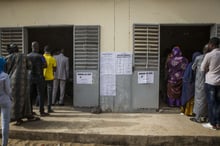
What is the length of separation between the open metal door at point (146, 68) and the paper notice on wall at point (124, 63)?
13 cm

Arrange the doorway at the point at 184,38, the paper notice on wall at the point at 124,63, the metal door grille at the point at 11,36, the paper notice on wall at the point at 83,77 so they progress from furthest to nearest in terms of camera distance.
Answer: the doorway at the point at 184,38 → the metal door grille at the point at 11,36 → the paper notice on wall at the point at 83,77 → the paper notice on wall at the point at 124,63

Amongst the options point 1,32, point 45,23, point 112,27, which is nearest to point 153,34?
point 112,27

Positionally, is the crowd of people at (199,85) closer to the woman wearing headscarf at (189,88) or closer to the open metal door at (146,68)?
the woman wearing headscarf at (189,88)

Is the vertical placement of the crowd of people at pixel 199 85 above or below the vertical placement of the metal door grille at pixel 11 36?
below

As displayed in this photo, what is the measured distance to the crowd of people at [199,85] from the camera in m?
5.55

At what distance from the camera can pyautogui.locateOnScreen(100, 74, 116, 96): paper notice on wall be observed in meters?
7.46

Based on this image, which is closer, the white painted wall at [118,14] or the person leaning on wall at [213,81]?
the person leaning on wall at [213,81]

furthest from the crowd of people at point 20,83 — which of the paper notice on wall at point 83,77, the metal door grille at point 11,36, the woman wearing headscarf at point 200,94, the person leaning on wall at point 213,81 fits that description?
the person leaning on wall at point 213,81

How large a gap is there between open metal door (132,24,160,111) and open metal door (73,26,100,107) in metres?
1.00

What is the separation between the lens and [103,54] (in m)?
7.47

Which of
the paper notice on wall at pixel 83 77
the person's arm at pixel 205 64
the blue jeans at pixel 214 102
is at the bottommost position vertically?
the blue jeans at pixel 214 102

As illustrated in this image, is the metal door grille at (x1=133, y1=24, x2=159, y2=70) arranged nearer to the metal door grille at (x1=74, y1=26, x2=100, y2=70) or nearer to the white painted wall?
the white painted wall

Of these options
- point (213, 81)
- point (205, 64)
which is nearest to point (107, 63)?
point (205, 64)

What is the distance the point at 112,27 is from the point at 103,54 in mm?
743
